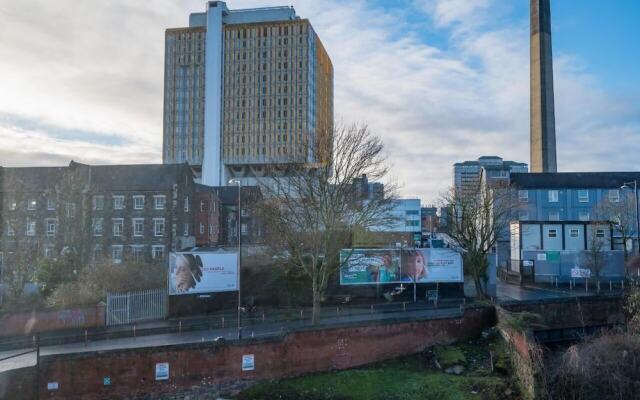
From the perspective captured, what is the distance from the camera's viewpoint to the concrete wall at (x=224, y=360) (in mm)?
19125

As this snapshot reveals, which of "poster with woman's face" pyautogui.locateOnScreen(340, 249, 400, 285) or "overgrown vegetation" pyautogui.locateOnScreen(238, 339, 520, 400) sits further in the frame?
"poster with woman's face" pyautogui.locateOnScreen(340, 249, 400, 285)

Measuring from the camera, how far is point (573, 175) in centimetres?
5322

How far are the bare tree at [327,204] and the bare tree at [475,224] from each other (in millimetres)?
6797

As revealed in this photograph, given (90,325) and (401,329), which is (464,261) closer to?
(401,329)

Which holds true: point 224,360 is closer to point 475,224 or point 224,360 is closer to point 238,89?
point 475,224

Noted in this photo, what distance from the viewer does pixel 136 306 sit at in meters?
28.8

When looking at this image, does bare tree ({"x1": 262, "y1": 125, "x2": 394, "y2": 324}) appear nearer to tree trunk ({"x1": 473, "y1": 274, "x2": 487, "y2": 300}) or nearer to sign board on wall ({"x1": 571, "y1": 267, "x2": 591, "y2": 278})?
tree trunk ({"x1": 473, "y1": 274, "x2": 487, "y2": 300})

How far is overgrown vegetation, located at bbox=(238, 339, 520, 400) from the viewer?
18.8m

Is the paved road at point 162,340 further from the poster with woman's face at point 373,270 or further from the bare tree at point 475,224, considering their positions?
the bare tree at point 475,224

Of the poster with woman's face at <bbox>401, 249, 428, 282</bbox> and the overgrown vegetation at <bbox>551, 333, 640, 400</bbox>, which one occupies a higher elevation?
the poster with woman's face at <bbox>401, 249, 428, 282</bbox>

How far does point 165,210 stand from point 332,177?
66.8 ft

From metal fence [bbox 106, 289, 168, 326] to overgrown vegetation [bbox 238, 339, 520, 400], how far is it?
11.3 m

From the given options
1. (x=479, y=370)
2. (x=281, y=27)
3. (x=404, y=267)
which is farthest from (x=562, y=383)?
(x=281, y=27)

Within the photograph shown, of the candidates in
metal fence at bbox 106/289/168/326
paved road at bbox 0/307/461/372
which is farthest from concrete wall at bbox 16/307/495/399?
metal fence at bbox 106/289/168/326
